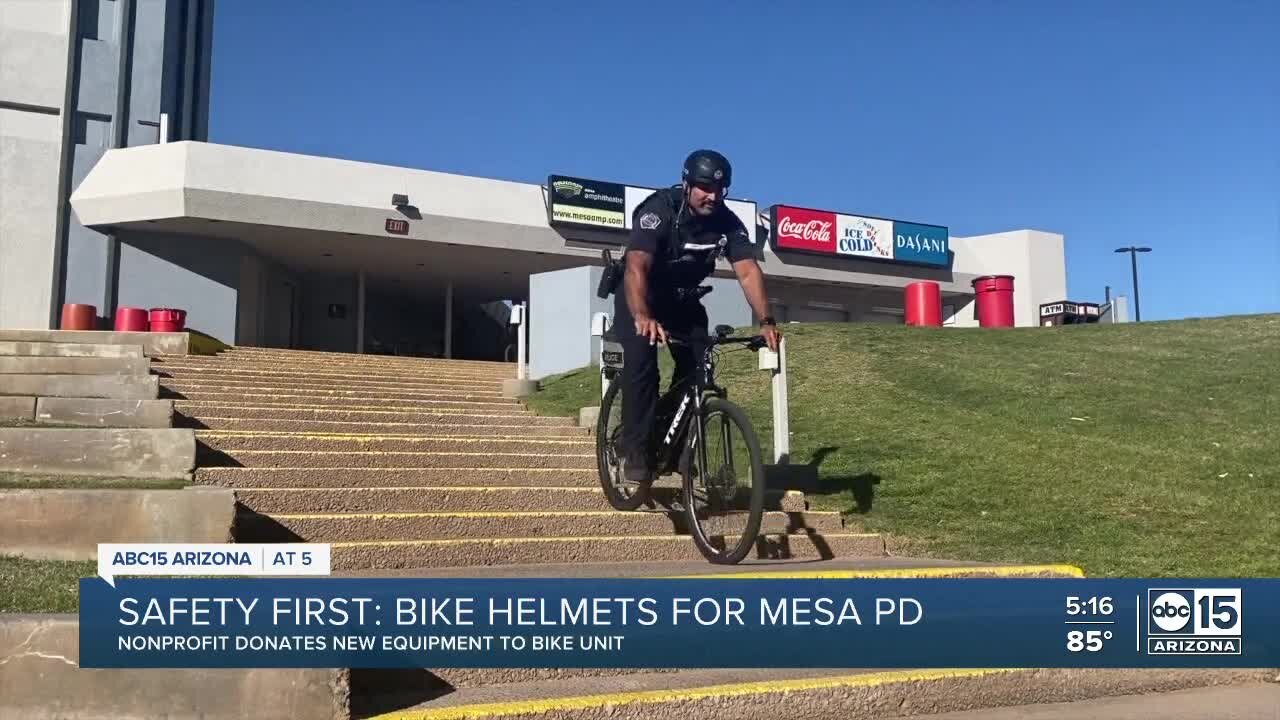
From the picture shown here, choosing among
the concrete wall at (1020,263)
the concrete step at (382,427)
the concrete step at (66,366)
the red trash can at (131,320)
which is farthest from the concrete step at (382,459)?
the concrete wall at (1020,263)

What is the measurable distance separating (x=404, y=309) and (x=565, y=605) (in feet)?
87.5

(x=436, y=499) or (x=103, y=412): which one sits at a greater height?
(x=103, y=412)

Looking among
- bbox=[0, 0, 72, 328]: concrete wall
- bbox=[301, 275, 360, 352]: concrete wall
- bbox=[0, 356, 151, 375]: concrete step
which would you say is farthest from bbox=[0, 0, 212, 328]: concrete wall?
bbox=[0, 356, 151, 375]: concrete step

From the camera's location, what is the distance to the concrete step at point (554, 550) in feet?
13.9

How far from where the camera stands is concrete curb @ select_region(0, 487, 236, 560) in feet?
12.8

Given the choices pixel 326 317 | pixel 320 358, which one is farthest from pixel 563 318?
pixel 326 317

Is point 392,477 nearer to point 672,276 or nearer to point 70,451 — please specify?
point 70,451

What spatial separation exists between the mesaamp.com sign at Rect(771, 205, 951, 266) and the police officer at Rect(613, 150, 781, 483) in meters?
19.8

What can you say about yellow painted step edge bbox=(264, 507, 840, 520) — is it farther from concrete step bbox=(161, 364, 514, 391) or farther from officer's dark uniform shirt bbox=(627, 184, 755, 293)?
concrete step bbox=(161, 364, 514, 391)

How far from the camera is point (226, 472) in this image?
534 centimetres

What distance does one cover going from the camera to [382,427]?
791cm

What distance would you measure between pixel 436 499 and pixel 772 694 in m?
2.93

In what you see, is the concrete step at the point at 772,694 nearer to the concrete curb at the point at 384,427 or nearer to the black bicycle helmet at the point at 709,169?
the black bicycle helmet at the point at 709,169

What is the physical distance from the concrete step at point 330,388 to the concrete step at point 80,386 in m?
1.00
